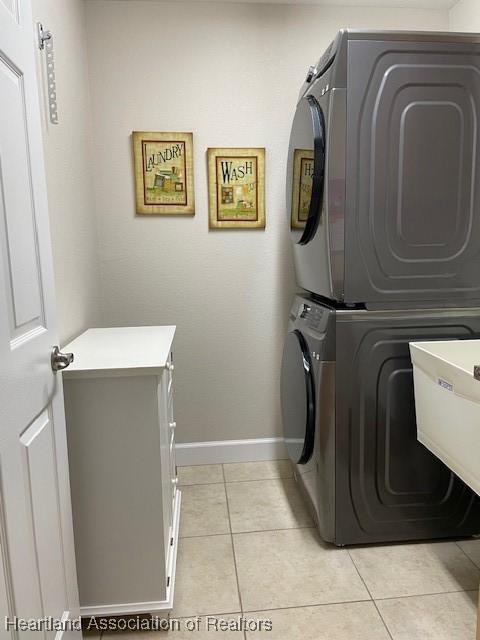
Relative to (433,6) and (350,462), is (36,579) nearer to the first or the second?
(350,462)

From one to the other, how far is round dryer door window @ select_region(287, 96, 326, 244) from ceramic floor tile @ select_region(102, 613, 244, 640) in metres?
1.48

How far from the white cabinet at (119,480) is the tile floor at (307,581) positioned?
19 centimetres

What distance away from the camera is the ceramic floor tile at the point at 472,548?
1.90 metres

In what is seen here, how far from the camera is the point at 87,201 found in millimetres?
2316

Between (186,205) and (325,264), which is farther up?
(186,205)

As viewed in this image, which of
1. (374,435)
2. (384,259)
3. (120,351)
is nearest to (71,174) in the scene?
(120,351)

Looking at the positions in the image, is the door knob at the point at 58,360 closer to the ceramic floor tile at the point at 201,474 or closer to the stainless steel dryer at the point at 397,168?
the stainless steel dryer at the point at 397,168

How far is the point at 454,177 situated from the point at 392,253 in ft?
1.23

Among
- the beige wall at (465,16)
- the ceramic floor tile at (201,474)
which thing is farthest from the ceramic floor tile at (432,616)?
the beige wall at (465,16)

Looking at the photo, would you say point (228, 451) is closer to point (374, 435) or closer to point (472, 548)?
point (374, 435)

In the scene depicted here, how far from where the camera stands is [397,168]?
1777 millimetres

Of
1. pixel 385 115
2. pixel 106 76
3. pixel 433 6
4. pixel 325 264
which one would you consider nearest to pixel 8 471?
pixel 325 264

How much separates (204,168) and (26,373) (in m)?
1.79

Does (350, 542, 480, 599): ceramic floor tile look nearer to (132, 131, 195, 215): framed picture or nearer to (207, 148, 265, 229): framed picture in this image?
(207, 148, 265, 229): framed picture
